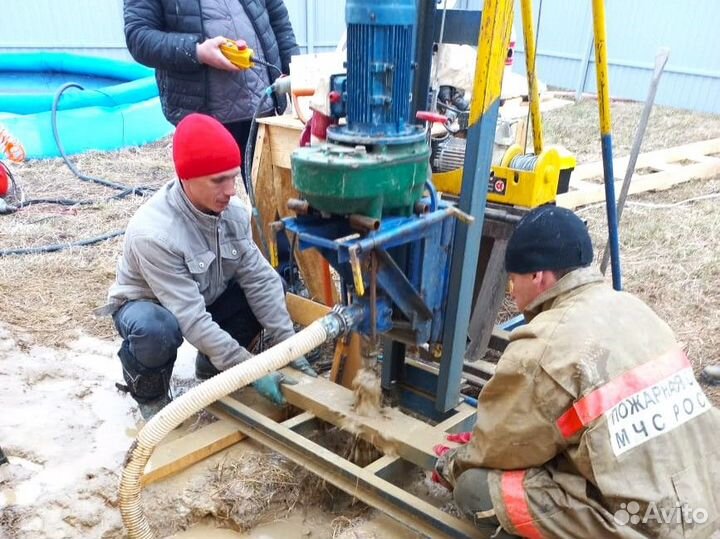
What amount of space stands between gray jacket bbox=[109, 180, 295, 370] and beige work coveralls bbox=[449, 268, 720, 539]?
1146 millimetres

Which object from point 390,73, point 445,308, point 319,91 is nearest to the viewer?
point 390,73

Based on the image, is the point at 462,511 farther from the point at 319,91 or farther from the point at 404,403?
the point at 319,91

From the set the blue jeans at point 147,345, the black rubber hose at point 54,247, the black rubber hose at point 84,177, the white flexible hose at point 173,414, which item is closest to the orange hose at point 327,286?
the blue jeans at point 147,345

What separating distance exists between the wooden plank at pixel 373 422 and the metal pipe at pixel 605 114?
3.32 feet

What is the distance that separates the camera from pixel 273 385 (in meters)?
2.44

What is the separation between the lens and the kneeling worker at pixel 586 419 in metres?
1.46

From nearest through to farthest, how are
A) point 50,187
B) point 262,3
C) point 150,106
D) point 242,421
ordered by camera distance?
point 242,421 < point 262,3 < point 50,187 < point 150,106

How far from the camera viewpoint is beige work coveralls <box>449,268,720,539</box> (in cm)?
145

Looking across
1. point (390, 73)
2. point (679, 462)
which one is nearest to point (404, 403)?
point (679, 462)

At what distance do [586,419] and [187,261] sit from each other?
1448 mm

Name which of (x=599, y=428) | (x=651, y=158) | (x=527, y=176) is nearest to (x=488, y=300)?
(x=527, y=176)

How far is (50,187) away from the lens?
5617mm

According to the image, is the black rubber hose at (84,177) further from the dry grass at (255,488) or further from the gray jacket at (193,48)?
the dry grass at (255,488)

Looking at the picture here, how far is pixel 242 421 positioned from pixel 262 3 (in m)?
2.17
